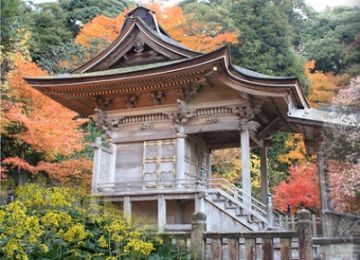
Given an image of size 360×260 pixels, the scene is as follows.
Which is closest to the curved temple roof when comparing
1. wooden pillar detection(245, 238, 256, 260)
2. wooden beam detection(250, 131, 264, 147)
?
wooden beam detection(250, 131, 264, 147)

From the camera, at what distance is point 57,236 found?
546 centimetres

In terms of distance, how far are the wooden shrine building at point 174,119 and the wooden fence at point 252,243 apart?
4441 millimetres

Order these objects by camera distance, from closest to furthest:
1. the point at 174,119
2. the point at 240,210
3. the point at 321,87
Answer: the point at 240,210
the point at 174,119
the point at 321,87

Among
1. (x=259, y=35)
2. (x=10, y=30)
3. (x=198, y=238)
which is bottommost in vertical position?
(x=198, y=238)

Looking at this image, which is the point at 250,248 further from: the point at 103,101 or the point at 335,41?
the point at 335,41

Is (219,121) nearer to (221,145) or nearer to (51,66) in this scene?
(221,145)

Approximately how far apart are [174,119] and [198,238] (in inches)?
277

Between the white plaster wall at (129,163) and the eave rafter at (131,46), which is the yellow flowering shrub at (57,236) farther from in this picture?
the eave rafter at (131,46)

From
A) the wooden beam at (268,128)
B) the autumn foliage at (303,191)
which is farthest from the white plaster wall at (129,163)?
the autumn foliage at (303,191)

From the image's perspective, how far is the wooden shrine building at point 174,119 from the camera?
11445 mm

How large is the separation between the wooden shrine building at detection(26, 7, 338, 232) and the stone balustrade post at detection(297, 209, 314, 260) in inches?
197

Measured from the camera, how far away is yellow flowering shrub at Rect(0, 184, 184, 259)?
473cm

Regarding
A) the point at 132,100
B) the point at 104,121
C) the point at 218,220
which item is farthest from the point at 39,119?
the point at 218,220

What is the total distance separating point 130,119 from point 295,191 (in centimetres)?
911
